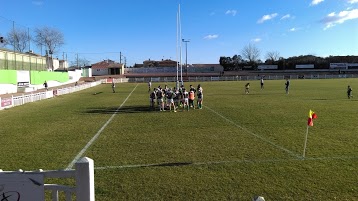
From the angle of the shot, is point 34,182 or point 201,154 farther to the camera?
point 201,154

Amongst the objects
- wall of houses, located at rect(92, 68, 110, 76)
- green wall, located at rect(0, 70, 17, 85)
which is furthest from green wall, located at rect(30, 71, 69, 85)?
wall of houses, located at rect(92, 68, 110, 76)

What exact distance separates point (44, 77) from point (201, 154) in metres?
53.4

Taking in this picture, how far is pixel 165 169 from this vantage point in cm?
838

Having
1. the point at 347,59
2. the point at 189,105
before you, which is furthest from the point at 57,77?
the point at 347,59

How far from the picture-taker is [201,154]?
32.5 ft

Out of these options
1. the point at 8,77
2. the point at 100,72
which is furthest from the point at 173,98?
the point at 100,72

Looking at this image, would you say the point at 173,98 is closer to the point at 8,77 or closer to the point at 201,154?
the point at 201,154

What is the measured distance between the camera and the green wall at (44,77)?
167 feet

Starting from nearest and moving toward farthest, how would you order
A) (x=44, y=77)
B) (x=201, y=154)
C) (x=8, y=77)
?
(x=201, y=154), (x=8, y=77), (x=44, y=77)

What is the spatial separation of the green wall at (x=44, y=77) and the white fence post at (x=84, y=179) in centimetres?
5095

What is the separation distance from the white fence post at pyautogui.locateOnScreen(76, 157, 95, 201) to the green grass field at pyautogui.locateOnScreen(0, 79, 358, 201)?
277 centimetres

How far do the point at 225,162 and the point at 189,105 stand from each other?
14.6 meters

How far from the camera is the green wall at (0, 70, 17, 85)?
127 feet

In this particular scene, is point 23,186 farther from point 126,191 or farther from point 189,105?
point 189,105
